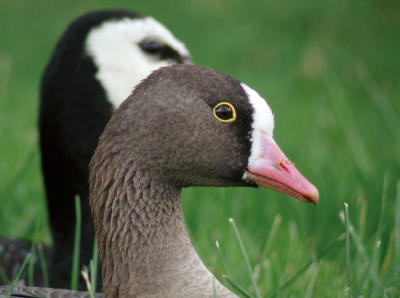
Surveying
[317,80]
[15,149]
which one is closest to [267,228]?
[15,149]

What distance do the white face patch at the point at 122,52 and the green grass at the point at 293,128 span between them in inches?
22.6

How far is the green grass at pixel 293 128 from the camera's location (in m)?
3.14

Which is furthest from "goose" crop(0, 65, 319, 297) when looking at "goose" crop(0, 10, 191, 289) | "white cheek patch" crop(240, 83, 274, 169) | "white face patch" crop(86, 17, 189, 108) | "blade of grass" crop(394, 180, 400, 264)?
"white face patch" crop(86, 17, 189, 108)

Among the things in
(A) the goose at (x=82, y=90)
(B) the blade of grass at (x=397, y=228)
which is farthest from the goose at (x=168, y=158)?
(A) the goose at (x=82, y=90)

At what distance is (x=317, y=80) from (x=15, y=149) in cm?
360

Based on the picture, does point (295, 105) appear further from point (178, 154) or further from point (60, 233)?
point (178, 154)

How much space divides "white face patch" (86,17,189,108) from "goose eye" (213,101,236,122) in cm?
134

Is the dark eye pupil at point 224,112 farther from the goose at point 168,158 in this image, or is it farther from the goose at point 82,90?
the goose at point 82,90

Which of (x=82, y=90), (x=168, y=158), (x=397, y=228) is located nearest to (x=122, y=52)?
(x=82, y=90)

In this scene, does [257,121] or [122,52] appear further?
[122,52]

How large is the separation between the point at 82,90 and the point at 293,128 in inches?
103

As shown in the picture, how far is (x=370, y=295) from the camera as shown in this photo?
2.46 m

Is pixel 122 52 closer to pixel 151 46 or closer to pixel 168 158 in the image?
pixel 151 46

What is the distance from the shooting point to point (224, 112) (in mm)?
2436
